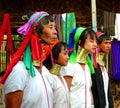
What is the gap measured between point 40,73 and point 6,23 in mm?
483

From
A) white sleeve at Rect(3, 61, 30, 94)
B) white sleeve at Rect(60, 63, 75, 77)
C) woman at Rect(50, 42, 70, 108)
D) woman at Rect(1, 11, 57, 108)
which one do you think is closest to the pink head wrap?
woman at Rect(1, 11, 57, 108)

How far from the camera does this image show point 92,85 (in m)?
3.97

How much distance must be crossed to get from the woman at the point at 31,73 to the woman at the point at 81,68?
39.9 inches

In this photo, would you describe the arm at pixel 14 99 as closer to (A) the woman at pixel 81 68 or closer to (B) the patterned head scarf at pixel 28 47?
(B) the patterned head scarf at pixel 28 47

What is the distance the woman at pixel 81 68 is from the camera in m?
3.69

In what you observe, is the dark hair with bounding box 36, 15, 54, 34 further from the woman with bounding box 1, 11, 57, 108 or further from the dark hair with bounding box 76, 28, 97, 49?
the dark hair with bounding box 76, 28, 97, 49

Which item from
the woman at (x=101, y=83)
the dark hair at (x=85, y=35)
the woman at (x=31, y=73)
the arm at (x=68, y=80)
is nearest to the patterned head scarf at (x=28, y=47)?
the woman at (x=31, y=73)

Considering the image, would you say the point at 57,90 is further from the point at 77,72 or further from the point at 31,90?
the point at 31,90

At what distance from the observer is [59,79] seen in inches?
132

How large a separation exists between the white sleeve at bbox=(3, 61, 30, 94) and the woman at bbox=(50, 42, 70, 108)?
0.71 m

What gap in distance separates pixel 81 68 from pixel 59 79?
0.53 metres

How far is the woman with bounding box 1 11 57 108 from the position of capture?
7.89 feet

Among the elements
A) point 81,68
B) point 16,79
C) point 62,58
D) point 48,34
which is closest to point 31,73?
point 16,79

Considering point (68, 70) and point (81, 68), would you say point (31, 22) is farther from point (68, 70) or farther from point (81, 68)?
point (81, 68)
